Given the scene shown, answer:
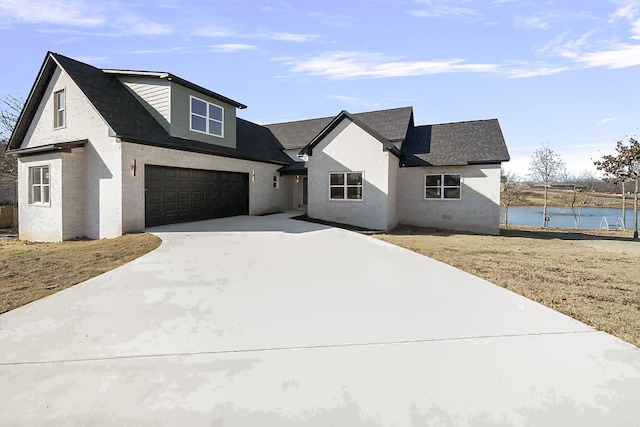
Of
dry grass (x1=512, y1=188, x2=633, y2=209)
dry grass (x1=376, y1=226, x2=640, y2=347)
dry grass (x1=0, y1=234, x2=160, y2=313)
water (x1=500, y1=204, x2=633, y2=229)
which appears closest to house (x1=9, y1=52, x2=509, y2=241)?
dry grass (x1=0, y1=234, x2=160, y2=313)

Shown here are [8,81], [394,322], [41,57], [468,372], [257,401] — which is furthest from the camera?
[8,81]

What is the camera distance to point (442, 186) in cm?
1739

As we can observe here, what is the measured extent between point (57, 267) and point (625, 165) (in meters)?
26.5

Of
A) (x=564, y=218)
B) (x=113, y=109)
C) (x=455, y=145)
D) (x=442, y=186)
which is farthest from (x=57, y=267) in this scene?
(x=564, y=218)

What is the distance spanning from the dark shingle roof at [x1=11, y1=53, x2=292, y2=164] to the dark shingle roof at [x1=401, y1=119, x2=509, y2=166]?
1002 centimetres

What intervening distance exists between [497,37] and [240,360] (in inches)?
460

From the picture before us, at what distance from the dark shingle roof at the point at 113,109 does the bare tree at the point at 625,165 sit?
21.4 metres

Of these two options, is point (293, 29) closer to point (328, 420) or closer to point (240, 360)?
A: point (240, 360)

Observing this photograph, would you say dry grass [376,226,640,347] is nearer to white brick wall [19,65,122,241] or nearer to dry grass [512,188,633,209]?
white brick wall [19,65,122,241]

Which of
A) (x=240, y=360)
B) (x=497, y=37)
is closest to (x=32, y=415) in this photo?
(x=240, y=360)

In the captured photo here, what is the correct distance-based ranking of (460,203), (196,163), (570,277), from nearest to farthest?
(570,277) < (196,163) < (460,203)

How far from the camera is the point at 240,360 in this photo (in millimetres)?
3408

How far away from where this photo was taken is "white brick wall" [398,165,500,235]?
53.8 feet

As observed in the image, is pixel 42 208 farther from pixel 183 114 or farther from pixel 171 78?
pixel 171 78
